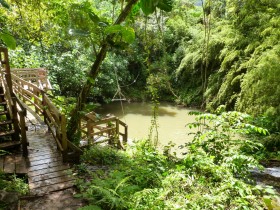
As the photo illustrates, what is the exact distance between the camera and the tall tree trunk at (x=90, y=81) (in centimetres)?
381

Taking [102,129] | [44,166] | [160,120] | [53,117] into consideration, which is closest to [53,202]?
[44,166]

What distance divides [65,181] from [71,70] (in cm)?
915

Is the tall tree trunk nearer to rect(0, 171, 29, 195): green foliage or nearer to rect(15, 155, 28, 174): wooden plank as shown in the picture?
rect(15, 155, 28, 174): wooden plank

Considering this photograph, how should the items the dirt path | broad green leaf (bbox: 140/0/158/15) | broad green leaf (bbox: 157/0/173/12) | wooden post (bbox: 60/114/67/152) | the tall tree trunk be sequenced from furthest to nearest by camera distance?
wooden post (bbox: 60/114/67/152), the tall tree trunk, the dirt path, broad green leaf (bbox: 157/0/173/12), broad green leaf (bbox: 140/0/158/15)

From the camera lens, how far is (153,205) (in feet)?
9.12

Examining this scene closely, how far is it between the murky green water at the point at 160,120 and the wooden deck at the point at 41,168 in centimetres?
473

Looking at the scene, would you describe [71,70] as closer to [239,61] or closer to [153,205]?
[239,61]

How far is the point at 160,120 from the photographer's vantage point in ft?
42.0

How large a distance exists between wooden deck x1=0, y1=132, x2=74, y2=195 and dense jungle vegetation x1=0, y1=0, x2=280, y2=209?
0.31 m

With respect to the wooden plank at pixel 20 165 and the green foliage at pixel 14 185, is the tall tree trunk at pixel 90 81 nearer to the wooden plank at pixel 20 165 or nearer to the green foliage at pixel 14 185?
the wooden plank at pixel 20 165

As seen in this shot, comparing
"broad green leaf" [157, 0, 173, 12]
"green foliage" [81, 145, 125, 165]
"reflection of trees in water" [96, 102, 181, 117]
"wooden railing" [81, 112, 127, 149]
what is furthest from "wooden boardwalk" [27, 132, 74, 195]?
"reflection of trees in water" [96, 102, 181, 117]

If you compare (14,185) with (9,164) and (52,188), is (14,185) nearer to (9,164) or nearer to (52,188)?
(52,188)

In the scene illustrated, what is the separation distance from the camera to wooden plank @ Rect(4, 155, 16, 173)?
397 cm

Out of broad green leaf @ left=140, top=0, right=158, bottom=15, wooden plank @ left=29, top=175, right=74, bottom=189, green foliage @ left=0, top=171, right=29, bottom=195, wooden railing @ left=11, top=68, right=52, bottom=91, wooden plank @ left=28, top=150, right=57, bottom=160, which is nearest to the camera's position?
broad green leaf @ left=140, top=0, right=158, bottom=15
